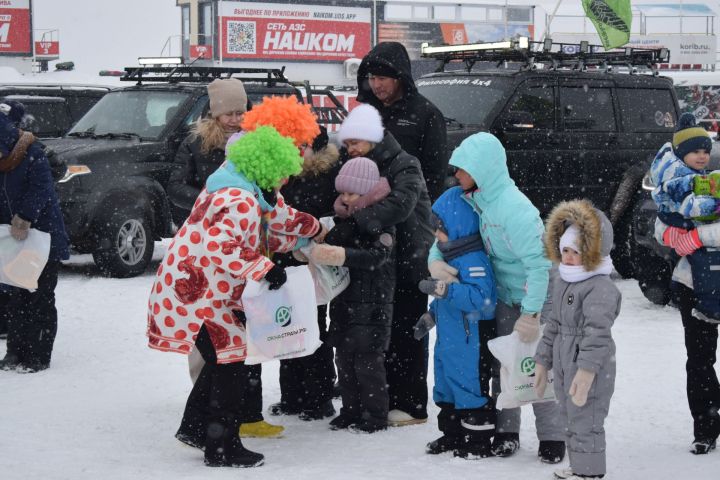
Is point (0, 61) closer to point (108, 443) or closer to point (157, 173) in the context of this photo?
point (157, 173)

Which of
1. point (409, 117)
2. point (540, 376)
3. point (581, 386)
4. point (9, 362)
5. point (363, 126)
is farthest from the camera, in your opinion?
point (9, 362)

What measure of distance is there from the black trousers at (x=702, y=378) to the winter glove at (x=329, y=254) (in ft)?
5.54

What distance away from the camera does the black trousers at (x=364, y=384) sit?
608 cm

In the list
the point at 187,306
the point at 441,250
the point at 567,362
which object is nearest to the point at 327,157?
the point at 441,250

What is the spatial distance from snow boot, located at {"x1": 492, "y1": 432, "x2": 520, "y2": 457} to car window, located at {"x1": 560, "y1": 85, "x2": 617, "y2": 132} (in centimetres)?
611

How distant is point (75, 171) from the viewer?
36.8 ft

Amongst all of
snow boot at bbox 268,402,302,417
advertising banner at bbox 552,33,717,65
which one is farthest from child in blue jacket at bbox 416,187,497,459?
advertising banner at bbox 552,33,717,65

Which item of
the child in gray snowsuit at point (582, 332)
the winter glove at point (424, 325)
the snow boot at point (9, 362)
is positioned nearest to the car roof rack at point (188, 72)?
the snow boot at point (9, 362)

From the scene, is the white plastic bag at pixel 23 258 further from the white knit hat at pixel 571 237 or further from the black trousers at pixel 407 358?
the white knit hat at pixel 571 237

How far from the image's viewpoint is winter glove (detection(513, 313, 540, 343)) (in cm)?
529

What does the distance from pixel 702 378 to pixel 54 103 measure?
10281 mm

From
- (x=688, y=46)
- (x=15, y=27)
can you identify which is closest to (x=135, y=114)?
(x=15, y=27)

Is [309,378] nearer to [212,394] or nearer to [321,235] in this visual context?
[321,235]

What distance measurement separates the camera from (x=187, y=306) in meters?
5.37
